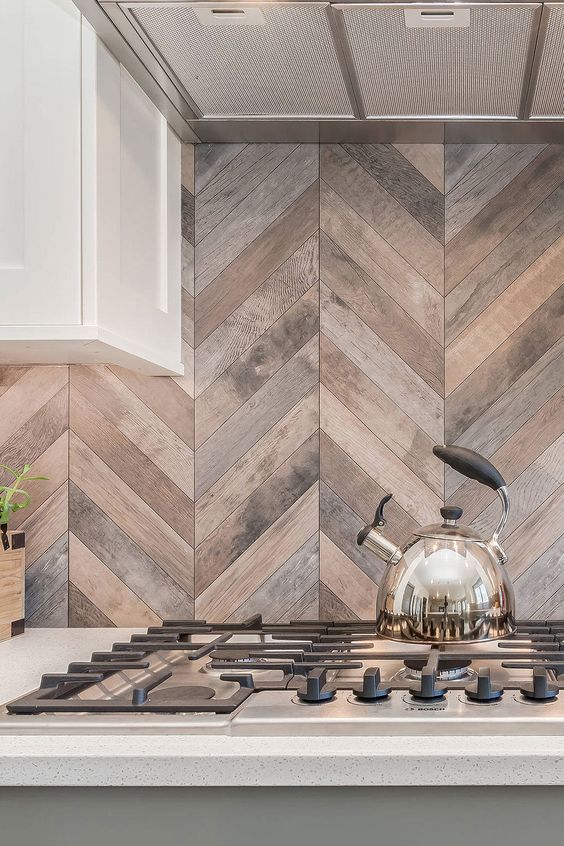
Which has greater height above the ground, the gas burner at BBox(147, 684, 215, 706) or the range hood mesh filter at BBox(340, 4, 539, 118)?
the range hood mesh filter at BBox(340, 4, 539, 118)

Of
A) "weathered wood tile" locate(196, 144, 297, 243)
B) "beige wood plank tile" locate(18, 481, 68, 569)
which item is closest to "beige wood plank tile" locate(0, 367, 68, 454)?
"beige wood plank tile" locate(18, 481, 68, 569)

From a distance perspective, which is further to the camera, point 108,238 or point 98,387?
point 98,387

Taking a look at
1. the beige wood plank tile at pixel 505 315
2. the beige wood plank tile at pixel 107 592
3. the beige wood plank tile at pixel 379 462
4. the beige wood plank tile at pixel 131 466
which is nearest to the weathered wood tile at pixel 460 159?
the beige wood plank tile at pixel 505 315

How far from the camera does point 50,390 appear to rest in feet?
5.16

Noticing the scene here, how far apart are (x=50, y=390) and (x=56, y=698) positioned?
0.75 meters

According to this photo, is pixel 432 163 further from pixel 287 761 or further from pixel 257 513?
pixel 287 761

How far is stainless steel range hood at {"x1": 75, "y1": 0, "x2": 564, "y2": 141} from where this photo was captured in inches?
43.1

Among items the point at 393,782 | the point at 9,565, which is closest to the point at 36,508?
the point at 9,565

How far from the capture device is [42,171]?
1145 mm

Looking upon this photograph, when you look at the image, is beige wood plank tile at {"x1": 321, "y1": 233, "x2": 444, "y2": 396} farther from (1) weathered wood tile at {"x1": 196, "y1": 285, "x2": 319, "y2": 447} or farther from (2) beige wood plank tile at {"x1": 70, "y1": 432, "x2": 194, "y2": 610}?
(2) beige wood plank tile at {"x1": 70, "y1": 432, "x2": 194, "y2": 610}

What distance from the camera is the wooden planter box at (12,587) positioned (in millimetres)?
1387

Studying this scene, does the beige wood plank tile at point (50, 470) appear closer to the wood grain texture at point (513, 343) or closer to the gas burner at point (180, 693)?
the gas burner at point (180, 693)

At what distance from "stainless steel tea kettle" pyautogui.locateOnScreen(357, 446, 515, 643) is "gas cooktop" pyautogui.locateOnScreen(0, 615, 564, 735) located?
0.04 metres

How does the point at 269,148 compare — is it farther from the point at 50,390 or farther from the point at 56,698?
the point at 56,698
